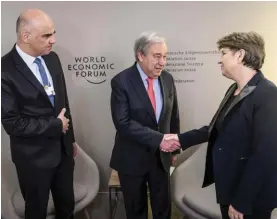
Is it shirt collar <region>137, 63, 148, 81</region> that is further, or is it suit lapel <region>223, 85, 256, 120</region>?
shirt collar <region>137, 63, 148, 81</region>

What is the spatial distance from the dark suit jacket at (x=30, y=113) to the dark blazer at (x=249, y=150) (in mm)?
1036

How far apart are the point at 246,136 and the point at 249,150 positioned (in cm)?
8

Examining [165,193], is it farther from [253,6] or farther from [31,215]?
[253,6]

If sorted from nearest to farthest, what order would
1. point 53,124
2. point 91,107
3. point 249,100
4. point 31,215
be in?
1. point 249,100
2. point 53,124
3. point 31,215
4. point 91,107

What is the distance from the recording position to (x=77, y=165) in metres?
3.16

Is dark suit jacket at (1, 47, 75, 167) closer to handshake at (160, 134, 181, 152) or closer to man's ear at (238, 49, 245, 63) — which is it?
handshake at (160, 134, 181, 152)

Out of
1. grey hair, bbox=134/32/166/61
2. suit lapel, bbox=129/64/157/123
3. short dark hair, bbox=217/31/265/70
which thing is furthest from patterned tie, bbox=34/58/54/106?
short dark hair, bbox=217/31/265/70

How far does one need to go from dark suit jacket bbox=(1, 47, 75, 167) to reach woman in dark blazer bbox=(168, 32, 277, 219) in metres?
1.03

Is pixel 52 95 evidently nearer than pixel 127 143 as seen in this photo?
Yes

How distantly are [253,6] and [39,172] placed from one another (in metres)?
2.16

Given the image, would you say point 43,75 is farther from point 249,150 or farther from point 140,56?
point 249,150

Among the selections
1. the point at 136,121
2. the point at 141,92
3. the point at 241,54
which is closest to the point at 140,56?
the point at 141,92

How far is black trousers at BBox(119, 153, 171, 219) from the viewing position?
102 inches

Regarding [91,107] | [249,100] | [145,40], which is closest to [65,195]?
[91,107]
